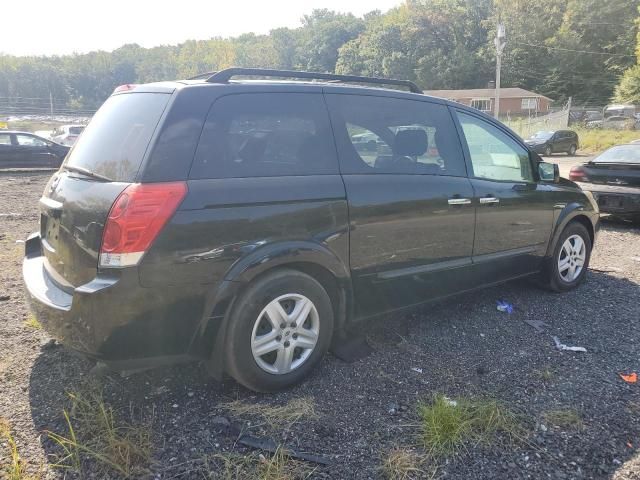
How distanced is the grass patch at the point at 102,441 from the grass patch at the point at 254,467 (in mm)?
316

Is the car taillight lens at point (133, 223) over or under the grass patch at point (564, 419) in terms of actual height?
over

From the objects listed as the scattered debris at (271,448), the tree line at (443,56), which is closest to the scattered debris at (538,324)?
the scattered debris at (271,448)

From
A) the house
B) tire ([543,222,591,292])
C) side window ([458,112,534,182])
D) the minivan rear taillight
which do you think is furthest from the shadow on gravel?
the house

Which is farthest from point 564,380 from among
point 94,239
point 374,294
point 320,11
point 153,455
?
point 320,11

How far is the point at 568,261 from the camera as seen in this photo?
498 cm

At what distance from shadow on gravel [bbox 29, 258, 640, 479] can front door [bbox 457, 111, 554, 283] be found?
1.64 feet

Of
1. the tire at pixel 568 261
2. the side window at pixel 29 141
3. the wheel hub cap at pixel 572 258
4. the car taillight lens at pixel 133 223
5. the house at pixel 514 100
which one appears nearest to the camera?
the car taillight lens at pixel 133 223

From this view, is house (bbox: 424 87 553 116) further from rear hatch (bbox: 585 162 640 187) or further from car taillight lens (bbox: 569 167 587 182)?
rear hatch (bbox: 585 162 640 187)

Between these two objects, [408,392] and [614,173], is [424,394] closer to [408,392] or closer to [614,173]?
[408,392]

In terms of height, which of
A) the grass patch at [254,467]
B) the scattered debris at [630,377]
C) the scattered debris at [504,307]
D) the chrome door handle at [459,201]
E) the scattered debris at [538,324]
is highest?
the chrome door handle at [459,201]

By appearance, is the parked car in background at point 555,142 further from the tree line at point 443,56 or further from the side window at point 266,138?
the tree line at point 443,56

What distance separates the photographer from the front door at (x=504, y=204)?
405 centimetres

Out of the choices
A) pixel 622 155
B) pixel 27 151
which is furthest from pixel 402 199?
pixel 27 151

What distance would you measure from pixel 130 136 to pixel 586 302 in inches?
163
